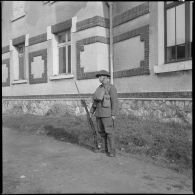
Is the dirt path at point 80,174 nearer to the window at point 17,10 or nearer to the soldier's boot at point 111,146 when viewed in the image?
the soldier's boot at point 111,146

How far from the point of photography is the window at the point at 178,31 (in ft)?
27.7

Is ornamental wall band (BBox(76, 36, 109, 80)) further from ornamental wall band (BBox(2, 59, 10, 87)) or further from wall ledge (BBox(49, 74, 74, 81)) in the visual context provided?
ornamental wall band (BBox(2, 59, 10, 87))

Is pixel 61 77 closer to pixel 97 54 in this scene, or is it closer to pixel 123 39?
pixel 97 54

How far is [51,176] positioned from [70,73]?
840 centimetres

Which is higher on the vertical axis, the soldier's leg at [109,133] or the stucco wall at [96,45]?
the stucco wall at [96,45]

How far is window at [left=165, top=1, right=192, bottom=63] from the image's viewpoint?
27.7 ft

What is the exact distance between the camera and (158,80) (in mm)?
9180

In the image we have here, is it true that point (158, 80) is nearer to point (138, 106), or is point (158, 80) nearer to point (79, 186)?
point (138, 106)

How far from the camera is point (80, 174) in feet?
17.2

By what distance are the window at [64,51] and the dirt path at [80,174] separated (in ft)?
21.3

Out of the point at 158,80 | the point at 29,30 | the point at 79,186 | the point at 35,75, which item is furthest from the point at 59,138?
the point at 29,30

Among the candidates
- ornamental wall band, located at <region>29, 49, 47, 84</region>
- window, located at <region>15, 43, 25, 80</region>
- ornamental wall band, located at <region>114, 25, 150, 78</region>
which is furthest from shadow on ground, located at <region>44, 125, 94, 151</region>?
window, located at <region>15, 43, 25, 80</region>

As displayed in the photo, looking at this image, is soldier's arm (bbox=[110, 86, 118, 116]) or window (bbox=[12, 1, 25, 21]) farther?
window (bbox=[12, 1, 25, 21])

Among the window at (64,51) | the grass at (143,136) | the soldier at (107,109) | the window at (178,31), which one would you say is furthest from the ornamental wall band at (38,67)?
the soldier at (107,109)
